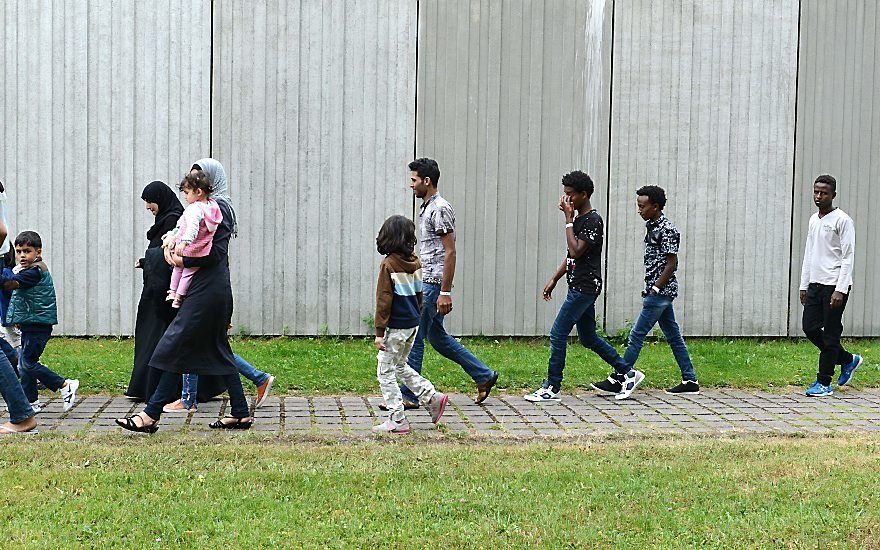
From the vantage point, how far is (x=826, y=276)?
892 cm

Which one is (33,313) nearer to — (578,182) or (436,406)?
(436,406)

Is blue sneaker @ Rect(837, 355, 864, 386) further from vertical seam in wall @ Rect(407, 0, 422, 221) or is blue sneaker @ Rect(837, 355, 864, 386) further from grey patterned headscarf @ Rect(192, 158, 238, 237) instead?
grey patterned headscarf @ Rect(192, 158, 238, 237)

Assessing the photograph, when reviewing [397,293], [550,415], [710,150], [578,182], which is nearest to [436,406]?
[397,293]

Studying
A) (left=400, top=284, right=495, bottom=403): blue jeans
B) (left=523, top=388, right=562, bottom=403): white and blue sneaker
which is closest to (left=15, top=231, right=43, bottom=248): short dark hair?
(left=400, top=284, right=495, bottom=403): blue jeans

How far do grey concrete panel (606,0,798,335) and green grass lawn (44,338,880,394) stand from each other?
729 mm

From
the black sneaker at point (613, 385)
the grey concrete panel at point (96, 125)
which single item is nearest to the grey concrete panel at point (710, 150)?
the black sneaker at point (613, 385)

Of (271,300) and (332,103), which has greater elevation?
(332,103)

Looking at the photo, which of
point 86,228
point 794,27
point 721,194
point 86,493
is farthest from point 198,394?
point 794,27

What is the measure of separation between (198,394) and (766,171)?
7974 millimetres

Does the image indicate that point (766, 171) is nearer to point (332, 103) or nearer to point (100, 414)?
point (332, 103)

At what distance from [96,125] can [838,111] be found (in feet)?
30.2

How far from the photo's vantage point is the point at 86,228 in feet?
39.0

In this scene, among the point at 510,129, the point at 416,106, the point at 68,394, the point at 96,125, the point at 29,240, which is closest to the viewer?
the point at 29,240

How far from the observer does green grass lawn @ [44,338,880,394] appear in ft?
30.1
